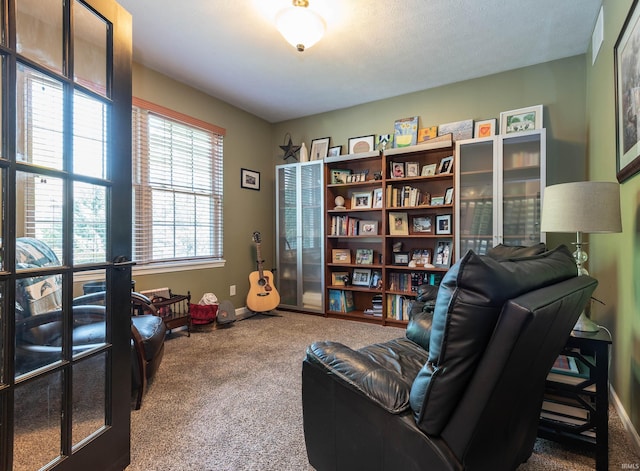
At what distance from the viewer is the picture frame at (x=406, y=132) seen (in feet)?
11.9

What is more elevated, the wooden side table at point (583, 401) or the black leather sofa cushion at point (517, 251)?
the black leather sofa cushion at point (517, 251)

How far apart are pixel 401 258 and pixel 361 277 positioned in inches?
22.7

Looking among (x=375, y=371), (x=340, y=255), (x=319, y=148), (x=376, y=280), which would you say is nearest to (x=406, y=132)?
(x=319, y=148)

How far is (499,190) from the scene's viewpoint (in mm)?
2986

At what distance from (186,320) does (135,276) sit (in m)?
0.63

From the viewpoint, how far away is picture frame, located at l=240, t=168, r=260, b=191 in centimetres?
417

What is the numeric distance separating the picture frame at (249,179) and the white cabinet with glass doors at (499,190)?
2549 mm

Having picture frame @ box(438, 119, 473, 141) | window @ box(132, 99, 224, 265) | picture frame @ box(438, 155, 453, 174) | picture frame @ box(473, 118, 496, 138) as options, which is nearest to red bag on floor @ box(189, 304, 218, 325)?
window @ box(132, 99, 224, 265)

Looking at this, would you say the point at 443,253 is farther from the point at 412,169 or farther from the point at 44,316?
the point at 44,316

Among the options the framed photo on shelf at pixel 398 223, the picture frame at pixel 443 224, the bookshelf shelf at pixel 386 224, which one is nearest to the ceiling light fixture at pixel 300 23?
the bookshelf shelf at pixel 386 224

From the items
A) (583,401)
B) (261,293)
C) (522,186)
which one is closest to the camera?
(583,401)

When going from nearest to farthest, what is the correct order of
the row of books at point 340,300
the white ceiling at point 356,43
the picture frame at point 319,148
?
the white ceiling at point 356,43 < the row of books at point 340,300 < the picture frame at point 319,148

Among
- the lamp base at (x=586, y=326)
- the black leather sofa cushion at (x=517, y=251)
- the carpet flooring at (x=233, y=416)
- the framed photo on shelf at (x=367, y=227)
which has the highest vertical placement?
the framed photo on shelf at (x=367, y=227)

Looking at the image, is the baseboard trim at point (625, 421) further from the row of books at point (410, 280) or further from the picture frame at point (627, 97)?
the row of books at point (410, 280)
